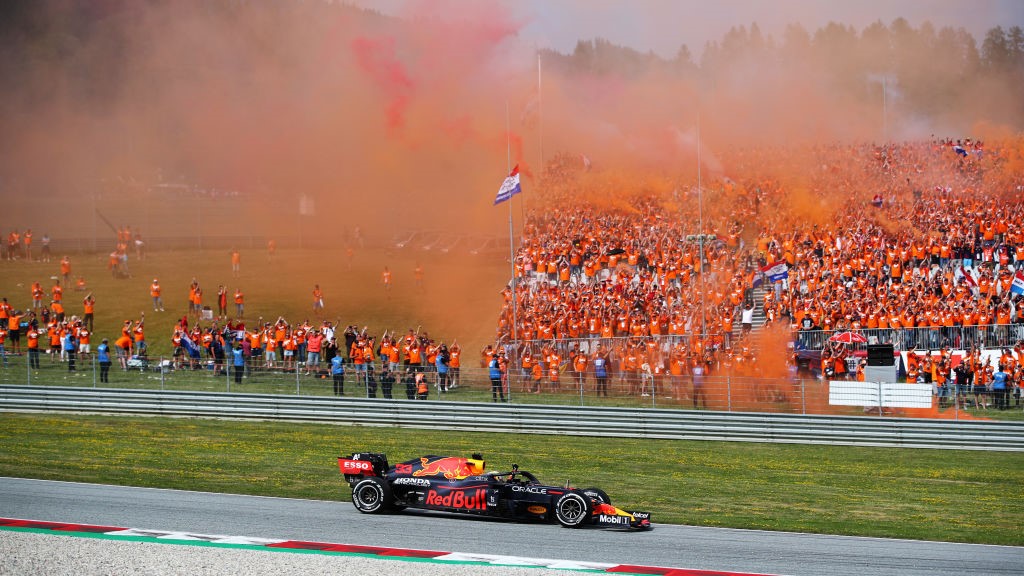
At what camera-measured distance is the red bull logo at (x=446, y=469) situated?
1545 cm

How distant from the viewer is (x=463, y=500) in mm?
15086

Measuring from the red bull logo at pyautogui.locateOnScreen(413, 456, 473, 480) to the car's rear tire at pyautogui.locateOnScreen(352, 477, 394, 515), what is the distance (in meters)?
0.48

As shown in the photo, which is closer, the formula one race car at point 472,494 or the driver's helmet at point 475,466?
the formula one race car at point 472,494

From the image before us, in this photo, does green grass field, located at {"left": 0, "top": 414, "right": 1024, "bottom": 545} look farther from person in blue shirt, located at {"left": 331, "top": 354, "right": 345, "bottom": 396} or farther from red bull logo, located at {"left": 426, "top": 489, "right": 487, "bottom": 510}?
red bull logo, located at {"left": 426, "top": 489, "right": 487, "bottom": 510}

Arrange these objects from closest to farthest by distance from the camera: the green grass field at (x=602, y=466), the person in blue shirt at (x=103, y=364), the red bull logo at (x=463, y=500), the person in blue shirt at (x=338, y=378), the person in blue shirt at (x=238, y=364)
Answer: the red bull logo at (x=463, y=500), the green grass field at (x=602, y=466), the person in blue shirt at (x=338, y=378), the person in blue shirt at (x=238, y=364), the person in blue shirt at (x=103, y=364)

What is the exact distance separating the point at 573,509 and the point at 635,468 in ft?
18.4

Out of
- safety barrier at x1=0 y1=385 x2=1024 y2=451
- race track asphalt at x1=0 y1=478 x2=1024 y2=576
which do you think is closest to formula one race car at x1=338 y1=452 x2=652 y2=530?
race track asphalt at x1=0 y1=478 x2=1024 y2=576

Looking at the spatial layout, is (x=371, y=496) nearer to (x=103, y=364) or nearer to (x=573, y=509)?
(x=573, y=509)

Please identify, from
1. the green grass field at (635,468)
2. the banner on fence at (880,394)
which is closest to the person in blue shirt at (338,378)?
the green grass field at (635,468)

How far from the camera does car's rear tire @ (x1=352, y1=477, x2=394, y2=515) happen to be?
1549 cm

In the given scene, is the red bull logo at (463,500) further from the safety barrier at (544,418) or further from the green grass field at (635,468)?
the safety barrier at (544,418)

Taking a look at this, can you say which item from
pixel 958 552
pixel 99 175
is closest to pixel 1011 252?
pixel 958 552

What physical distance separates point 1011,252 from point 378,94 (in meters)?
32.9

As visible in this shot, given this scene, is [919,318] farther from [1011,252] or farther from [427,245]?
[427,245]
